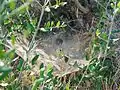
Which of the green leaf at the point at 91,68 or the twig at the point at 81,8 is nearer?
the green leaf at the point at 91,68

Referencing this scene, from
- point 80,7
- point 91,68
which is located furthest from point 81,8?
point 91,68

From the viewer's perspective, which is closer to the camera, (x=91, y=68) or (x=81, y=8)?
(x=91, y=68)

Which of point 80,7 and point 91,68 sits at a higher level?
point 80,7

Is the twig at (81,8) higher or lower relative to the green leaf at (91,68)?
higher

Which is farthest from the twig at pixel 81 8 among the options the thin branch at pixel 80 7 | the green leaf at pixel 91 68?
the green leaf at pixel 91 68

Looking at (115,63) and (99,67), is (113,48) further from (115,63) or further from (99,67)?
(99,67)

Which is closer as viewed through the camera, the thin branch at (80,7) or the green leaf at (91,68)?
the green leaf at (91,68)

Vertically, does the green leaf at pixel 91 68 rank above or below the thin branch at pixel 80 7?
below

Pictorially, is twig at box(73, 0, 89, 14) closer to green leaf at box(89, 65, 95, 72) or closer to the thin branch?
the thin branch

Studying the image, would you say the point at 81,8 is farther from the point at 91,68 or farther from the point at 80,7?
the point at 91,68

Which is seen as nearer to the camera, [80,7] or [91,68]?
[91,68]

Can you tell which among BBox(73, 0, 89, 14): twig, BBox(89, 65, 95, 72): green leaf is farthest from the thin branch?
BBox(89, 65, 95, 72): green leaf

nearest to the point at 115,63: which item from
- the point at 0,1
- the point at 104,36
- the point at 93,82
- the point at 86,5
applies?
the point at 93,82

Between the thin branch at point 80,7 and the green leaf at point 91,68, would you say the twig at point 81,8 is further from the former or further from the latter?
the green leaf at point 91,68
